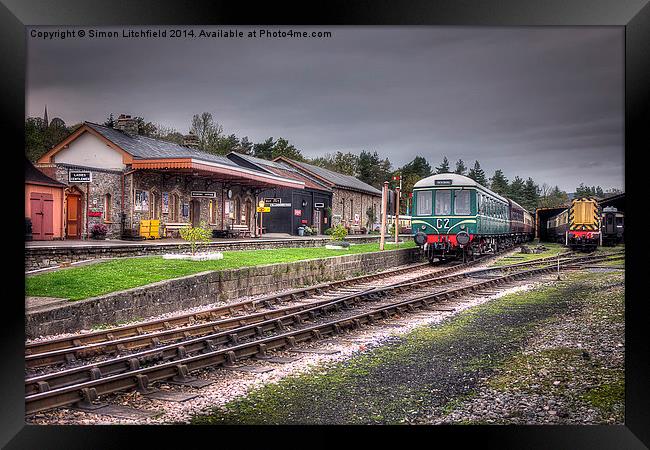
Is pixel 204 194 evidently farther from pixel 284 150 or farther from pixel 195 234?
pixel 284 150

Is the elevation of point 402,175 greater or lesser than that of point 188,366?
greater

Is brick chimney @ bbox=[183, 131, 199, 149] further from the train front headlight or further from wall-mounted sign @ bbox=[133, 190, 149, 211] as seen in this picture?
the train front headlight

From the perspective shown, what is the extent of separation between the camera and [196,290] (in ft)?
24.5

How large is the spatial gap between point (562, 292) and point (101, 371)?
585 centimetres

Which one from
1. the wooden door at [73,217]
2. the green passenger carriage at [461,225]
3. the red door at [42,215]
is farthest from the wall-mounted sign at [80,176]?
the green passenger carriage at [461,225]

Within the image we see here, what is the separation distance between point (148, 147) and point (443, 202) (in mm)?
6177

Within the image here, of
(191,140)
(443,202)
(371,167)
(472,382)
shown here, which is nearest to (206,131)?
(191,140)

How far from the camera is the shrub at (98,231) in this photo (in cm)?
595

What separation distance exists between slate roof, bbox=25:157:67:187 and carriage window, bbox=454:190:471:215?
19.6 ft

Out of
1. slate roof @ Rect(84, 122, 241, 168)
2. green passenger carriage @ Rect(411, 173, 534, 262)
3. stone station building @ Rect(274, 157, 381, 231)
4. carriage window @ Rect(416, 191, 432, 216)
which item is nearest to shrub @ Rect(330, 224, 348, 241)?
stone station building @ Rect(274, 157, 381, 231)

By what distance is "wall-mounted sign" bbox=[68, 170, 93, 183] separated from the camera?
5.72 metres

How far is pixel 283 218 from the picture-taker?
7.50 meters
